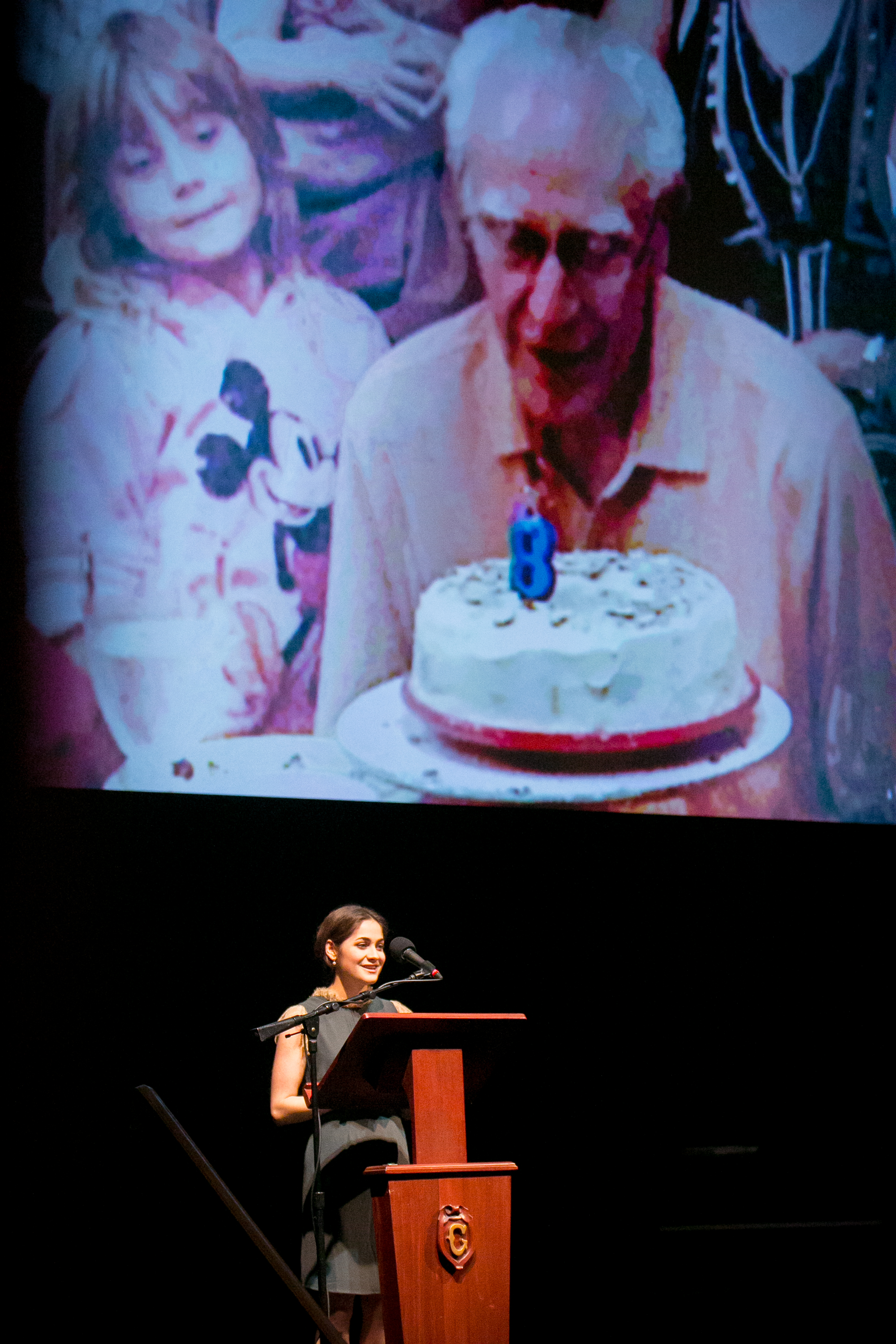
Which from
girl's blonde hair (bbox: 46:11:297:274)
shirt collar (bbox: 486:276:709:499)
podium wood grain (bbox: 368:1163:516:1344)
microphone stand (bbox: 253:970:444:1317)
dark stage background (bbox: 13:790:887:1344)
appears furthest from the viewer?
shirt collar (bbox: 486:276:709:499)

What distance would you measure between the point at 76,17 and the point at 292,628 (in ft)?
5.69

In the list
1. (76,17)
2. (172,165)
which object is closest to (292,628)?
(172,165)

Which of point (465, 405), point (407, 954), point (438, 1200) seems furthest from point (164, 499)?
point (438, 1200)

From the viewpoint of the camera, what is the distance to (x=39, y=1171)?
3.15m

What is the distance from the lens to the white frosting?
3.32 m

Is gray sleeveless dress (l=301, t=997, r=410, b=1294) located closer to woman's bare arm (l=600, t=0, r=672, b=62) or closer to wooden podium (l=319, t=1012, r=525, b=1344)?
wooden podium (l=319, t=1012, r=525, b=1344)

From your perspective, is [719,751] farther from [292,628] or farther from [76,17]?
[76,17]

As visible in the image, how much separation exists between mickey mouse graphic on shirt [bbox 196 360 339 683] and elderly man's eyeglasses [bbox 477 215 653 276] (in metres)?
0.77

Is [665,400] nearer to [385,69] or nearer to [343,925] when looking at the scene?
[385,69]

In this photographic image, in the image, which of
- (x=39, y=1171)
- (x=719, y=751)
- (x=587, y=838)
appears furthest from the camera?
(x=587, y=838)

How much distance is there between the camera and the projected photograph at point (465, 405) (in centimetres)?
326

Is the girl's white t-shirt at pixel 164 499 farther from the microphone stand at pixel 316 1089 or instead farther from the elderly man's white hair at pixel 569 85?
the microphone stand at pixel 316 1089

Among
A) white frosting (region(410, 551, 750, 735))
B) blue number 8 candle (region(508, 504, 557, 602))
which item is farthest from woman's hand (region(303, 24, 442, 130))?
white frosting (region(410, 551, 750, 735))

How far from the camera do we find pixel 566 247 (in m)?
3.46
